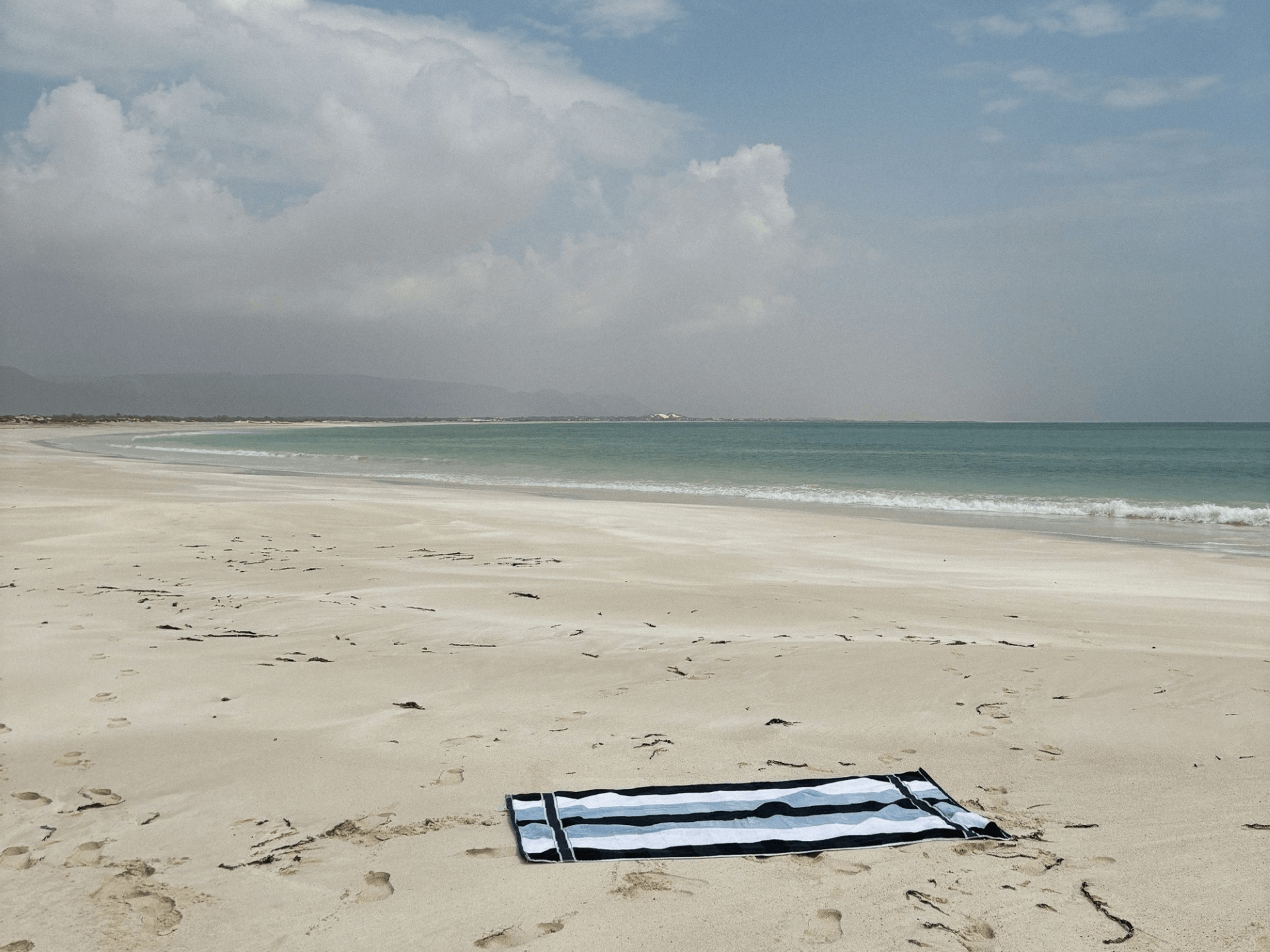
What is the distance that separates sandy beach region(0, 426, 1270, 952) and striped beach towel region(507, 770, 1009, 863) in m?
0.08

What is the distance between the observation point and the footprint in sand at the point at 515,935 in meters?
2.56

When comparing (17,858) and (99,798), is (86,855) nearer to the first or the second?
(17,858)

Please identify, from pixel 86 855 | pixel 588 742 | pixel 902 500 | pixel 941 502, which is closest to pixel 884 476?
pixel 902 500

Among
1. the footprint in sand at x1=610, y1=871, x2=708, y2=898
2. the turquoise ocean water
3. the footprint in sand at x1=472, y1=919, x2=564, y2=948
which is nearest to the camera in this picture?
the footprint in sand at x1=472, y1=919, x2=564, y2=948

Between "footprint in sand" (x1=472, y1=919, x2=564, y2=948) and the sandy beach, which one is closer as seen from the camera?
"footprint in sand" (x1=472, y1=919, x2=564, y2=948)

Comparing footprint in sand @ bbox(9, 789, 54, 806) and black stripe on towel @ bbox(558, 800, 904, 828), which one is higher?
black stripe on towel @ bbox(558, 800, 904, 828)

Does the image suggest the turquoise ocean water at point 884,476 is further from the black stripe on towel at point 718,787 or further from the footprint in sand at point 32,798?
the footprint in sand at point 32,798

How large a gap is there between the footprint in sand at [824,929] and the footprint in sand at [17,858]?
9.41 ft

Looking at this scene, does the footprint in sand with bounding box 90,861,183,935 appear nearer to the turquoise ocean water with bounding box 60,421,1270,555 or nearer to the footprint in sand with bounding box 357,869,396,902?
the footprint in sand with bounding box 357,869,396,902

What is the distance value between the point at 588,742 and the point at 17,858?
244 centimetres

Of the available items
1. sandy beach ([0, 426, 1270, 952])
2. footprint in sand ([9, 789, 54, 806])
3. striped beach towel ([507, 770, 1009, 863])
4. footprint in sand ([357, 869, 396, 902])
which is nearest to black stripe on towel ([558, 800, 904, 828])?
striped beach towel ([507, 770, 1009, 863])

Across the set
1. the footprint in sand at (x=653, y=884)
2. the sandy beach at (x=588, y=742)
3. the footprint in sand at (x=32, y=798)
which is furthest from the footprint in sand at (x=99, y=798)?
the footprint in sand at (x=653, y=884)

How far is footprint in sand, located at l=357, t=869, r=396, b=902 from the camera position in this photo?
110 inches

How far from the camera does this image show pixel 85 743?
408 centimetres
